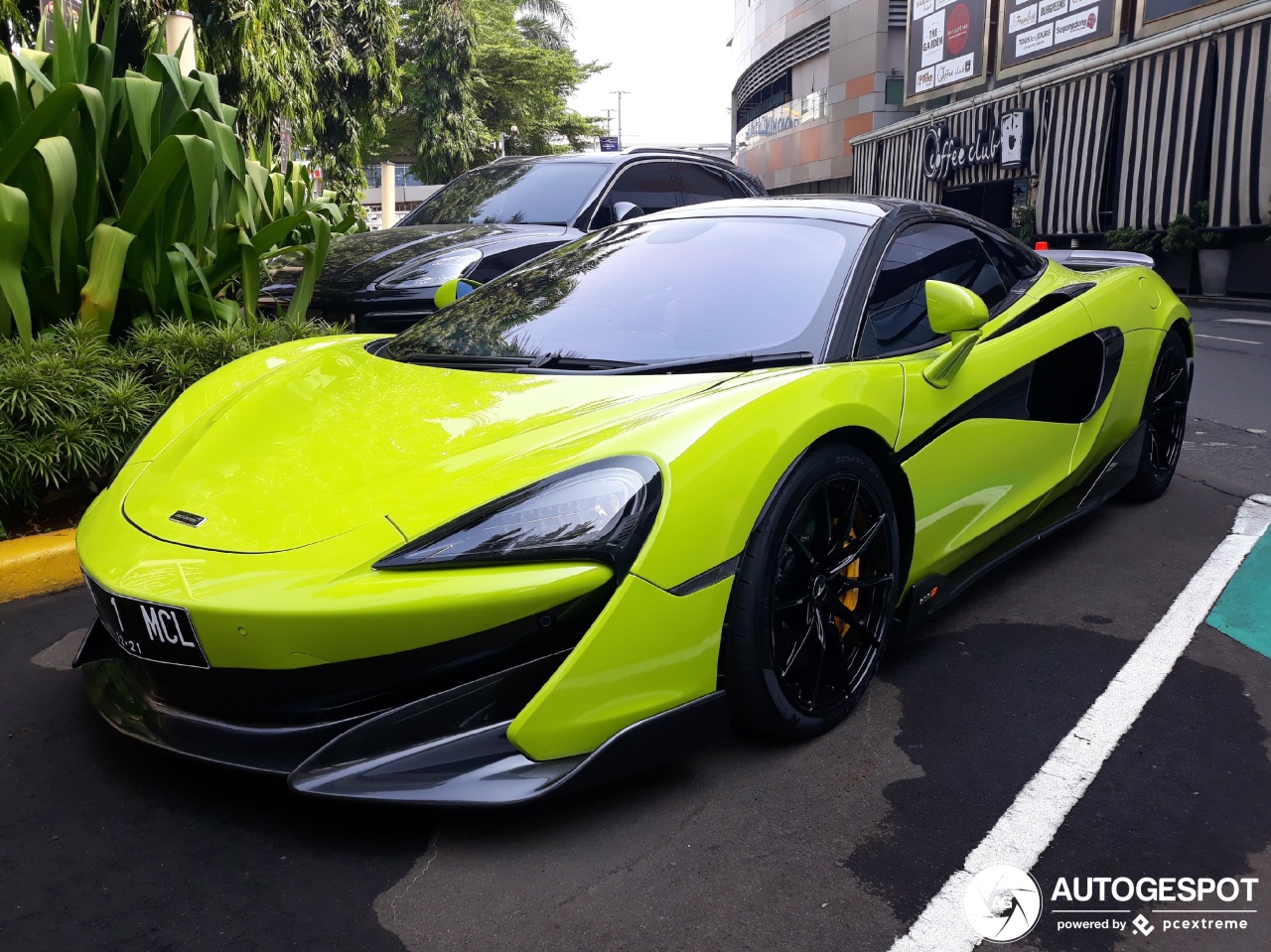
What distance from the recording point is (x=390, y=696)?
209 centimetres

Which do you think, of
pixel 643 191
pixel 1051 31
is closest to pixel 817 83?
pixel 1051 31

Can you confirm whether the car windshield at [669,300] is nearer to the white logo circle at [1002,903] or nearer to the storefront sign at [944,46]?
the white logo circle at [1002,903]

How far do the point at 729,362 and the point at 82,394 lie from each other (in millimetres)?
2717

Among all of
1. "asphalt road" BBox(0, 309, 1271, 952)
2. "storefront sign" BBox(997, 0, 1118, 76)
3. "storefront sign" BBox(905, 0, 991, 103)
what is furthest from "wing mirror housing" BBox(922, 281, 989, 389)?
"storefront sign" BBox(905, 0, 991, 103)

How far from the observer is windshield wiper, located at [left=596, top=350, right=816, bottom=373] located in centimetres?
274

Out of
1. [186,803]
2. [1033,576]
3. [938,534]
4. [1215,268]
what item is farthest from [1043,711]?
[1215,268]

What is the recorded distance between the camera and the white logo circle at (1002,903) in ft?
6.34

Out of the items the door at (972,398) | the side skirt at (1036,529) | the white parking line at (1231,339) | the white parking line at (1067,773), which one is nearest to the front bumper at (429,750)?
the white parking line at (1067,773)

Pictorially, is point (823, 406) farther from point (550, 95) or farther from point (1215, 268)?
point (550, 95)

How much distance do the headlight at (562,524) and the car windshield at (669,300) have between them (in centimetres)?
76

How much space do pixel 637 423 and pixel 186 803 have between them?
122 cm

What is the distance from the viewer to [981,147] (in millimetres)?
23906

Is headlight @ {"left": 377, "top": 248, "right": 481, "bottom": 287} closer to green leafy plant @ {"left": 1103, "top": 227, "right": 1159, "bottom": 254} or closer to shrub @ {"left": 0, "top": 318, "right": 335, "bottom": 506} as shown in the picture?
shrub @ {"left": 0, "top": 318, "right": 335, "bottom": 506}

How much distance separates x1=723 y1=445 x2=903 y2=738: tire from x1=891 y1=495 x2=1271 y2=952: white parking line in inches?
19.0
